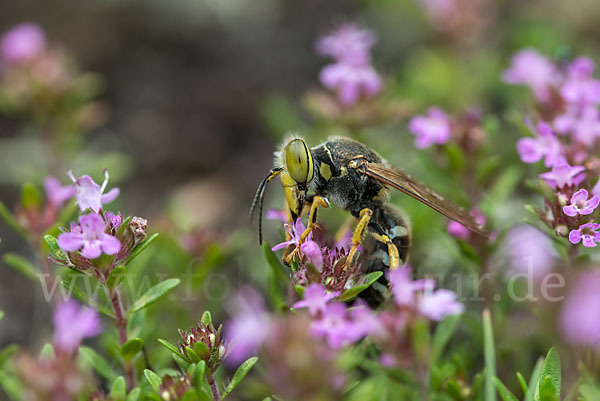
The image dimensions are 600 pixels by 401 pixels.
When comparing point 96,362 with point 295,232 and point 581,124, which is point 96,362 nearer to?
point 295,232

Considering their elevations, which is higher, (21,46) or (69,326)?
(21,46)

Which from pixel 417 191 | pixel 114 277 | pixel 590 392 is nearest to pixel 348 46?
pixel 417 191

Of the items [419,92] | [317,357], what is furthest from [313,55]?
[317,357]

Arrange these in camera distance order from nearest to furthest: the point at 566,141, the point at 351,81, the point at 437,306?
the point at 437,306
the point at 566,141
the point at 351,81

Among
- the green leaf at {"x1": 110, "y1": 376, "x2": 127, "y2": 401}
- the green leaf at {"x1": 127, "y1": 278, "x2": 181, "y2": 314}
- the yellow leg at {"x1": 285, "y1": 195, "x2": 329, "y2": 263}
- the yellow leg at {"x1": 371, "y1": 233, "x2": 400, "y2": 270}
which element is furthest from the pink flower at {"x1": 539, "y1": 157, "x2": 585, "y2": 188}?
the green leaf at {"x1": 110, "y1": 376, "x2": 127, "y2": 401}

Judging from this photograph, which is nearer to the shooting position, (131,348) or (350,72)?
(131,348)

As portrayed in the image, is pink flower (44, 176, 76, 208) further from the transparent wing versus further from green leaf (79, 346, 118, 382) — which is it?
the transparent wing

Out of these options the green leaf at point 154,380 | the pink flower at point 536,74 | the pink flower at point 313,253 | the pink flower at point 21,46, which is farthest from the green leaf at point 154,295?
the pink flower at point 21,46
